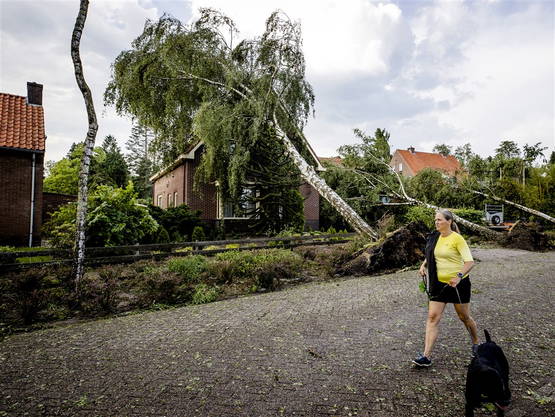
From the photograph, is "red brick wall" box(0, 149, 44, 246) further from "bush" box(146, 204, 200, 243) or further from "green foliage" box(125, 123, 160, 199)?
"green foliage" box(125, 123, 160, 199)

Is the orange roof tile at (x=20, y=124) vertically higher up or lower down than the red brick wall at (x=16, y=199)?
higher up

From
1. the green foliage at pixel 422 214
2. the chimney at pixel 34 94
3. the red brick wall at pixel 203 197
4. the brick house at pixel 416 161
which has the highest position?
the brick house at pixel 416 161

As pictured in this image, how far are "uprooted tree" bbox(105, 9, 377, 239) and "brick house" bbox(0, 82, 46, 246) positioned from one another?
16.5ft

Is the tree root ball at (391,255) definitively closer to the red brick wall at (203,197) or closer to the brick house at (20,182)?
the red brick wall at (203,197)

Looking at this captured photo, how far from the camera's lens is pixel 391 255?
9.80m

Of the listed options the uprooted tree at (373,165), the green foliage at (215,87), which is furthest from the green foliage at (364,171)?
the green foliage at (215,87)

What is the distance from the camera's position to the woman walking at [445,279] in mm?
3342

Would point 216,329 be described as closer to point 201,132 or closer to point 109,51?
point 201,132

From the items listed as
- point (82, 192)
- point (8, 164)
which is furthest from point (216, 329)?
point (8, 164)

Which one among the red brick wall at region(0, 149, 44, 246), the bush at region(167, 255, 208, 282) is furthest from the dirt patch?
the red brick wall at region(0, 149, 44, 246)

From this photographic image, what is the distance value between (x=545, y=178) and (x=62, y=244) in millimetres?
25953

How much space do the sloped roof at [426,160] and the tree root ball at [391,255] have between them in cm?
4264

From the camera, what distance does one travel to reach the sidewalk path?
2764 mm

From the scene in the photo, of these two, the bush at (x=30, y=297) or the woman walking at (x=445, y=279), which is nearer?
the woman walking at (x=445, y=279)
